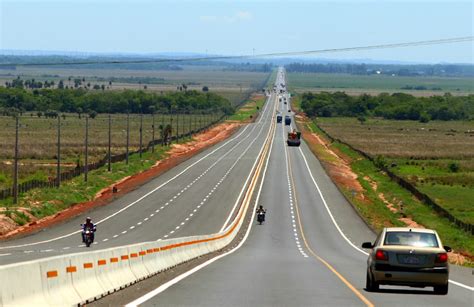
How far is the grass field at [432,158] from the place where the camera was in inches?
3402

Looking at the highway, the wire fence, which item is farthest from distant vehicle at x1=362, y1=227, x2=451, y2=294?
the wire fence

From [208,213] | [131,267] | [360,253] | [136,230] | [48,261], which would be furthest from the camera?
[208,213]

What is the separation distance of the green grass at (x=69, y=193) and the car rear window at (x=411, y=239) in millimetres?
41434

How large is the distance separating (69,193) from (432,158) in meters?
61.9

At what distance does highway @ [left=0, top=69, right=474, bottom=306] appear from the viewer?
21.9 metres

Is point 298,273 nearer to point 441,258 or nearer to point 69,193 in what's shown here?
point 441,258

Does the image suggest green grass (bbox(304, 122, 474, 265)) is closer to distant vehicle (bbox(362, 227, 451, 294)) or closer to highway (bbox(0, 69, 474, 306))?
highway (bbox(0, 69, 474, 306))

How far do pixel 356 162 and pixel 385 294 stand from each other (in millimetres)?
98760

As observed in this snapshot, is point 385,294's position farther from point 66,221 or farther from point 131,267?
point 66,221

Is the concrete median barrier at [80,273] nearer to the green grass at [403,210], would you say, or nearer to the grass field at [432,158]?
the green grass at [403,210]

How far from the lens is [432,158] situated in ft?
423

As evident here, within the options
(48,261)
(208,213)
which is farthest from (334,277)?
(208,213)

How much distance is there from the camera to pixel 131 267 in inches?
989

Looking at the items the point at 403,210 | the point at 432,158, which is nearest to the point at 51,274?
the point at 403,210
